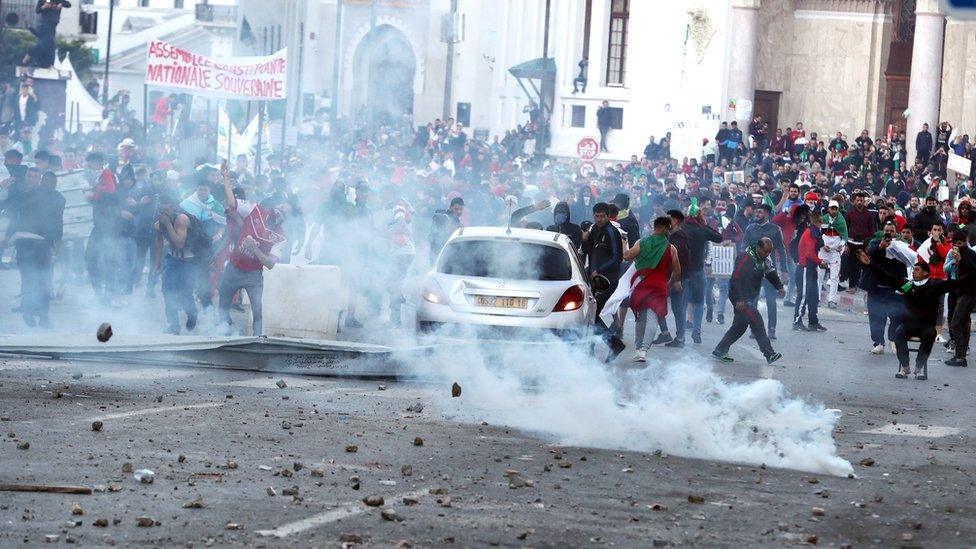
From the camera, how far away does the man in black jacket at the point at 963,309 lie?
18.5 m

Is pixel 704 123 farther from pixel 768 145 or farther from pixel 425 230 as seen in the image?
pixel 425 230

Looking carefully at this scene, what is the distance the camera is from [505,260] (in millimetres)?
15078

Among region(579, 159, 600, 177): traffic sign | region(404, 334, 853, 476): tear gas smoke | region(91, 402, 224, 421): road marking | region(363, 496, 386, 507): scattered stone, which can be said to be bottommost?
region(91, 402, 224, 421): road marking

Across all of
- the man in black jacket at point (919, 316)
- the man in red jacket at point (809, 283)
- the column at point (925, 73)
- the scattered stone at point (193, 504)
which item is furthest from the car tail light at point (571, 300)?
the column at point (925, 73)

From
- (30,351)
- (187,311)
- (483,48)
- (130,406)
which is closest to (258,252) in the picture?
(187,311)

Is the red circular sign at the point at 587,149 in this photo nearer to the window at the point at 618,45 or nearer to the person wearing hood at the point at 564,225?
the window at the point at 618,45

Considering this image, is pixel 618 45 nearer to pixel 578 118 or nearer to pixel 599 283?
pixel 578 118

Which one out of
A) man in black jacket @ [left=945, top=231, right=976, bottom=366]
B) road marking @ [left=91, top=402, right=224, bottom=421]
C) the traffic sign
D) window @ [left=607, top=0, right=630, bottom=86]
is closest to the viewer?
road marking @ [left=91, top=402, right=224, bottom=421]

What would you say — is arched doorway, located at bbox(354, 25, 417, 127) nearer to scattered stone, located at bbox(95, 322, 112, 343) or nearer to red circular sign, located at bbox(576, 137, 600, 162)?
red circular sign, located at bbox(576, 137, 600, 162)

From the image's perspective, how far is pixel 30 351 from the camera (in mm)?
14609

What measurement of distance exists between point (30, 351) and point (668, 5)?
35473 mm

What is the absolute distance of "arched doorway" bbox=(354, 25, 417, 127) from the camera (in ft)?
223

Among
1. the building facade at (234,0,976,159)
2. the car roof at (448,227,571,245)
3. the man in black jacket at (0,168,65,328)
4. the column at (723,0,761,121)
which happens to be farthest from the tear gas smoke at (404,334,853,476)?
the column at (723,0,761,121)

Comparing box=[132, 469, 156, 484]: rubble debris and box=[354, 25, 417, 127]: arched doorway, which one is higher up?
box=[354, 25, 417, 127]: arched doorway
